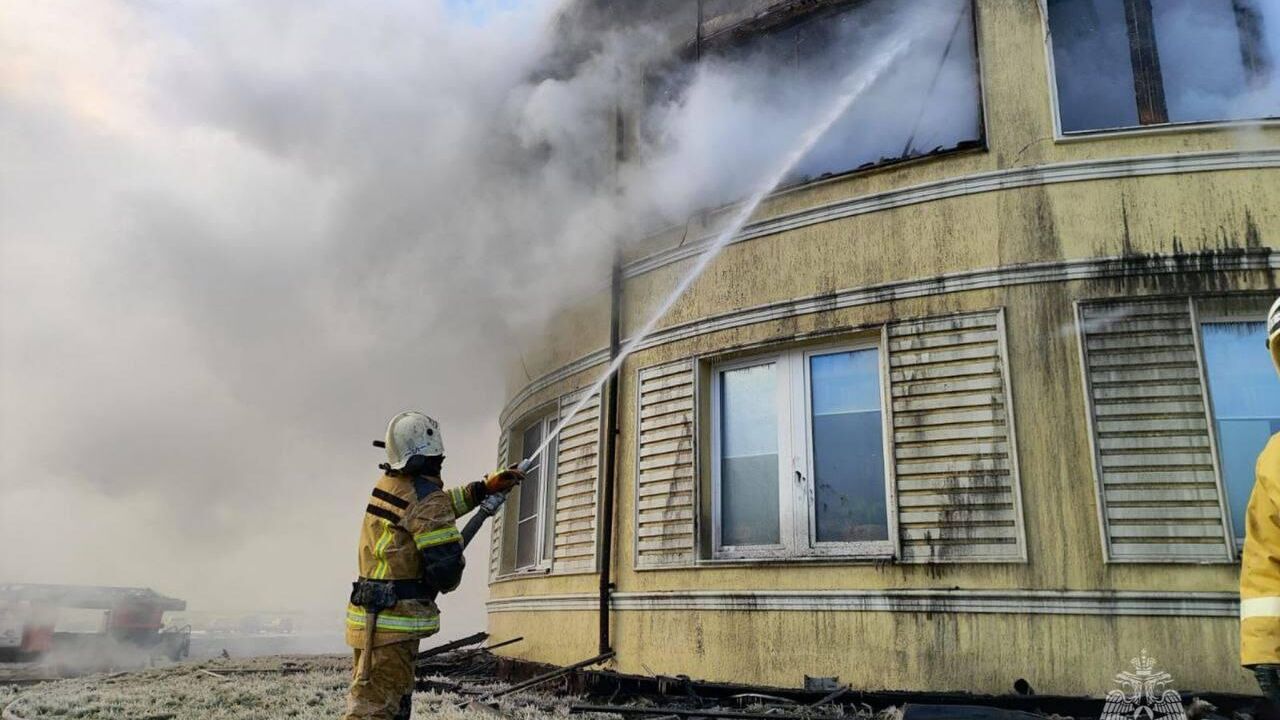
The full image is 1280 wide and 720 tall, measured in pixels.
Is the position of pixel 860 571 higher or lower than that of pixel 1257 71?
lower

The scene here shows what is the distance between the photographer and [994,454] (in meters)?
5.61

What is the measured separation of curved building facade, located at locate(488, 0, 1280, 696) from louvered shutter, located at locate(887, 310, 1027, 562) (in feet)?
0.05

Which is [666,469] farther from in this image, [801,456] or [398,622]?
[398,622]

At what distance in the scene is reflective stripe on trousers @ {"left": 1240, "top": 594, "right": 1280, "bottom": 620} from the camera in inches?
98.6

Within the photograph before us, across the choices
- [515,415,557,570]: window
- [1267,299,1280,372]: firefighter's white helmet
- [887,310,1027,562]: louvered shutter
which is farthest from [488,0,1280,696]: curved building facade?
[1267,299,1280,372]: firefighter's white helmet

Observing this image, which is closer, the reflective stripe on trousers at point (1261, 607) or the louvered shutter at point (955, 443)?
the reflective stripe on trousers at point (1261, 607)

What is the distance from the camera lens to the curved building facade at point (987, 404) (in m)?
5.25

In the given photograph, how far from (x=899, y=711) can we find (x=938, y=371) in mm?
2156

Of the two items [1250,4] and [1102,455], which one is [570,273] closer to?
[1102,455]

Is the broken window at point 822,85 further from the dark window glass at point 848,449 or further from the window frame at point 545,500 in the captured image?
the window frame at point 545,500

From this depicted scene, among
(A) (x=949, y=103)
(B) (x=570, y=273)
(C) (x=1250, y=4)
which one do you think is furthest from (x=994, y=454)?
(B) (x=570, y=273)

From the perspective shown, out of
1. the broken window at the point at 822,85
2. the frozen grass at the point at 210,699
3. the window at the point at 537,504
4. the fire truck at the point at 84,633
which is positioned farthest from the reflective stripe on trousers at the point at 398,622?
the fire truck at the point at 84,633

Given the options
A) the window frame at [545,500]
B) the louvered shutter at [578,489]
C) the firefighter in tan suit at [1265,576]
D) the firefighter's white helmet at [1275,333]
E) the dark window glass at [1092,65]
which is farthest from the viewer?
the window frame at [545,500]

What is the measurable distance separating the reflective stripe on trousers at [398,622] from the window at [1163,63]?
520 centimetres
